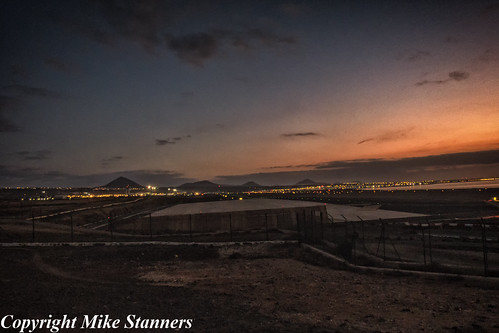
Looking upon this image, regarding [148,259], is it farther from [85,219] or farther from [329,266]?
[85,219]

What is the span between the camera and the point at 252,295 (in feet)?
35.6

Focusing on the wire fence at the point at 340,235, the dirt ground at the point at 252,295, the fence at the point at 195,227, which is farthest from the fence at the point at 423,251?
the fence at the point at 195,227

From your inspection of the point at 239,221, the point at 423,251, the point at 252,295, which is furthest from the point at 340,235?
the point at 252,295

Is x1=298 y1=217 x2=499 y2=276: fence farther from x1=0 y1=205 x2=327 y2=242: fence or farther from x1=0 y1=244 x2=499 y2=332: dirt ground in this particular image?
x1=0 y1=205 x2=327 y2=242: fence

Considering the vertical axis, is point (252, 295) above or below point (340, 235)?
above

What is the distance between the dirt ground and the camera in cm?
835

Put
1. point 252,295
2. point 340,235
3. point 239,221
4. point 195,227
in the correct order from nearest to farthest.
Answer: point 252,295 → point 340,235 → point 239,221 → point 195,227

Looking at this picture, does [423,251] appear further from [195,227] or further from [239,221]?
[195,227]

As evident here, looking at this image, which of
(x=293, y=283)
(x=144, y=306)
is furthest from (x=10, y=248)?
(x=293, y=283)

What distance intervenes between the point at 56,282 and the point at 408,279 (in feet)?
46.9

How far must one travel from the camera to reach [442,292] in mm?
10758

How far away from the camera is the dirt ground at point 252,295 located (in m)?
8.35

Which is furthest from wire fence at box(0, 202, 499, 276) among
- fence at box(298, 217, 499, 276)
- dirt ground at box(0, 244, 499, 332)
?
dirt ground at box(0, 244, 499, 332)

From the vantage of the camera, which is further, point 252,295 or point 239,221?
point 239,221
